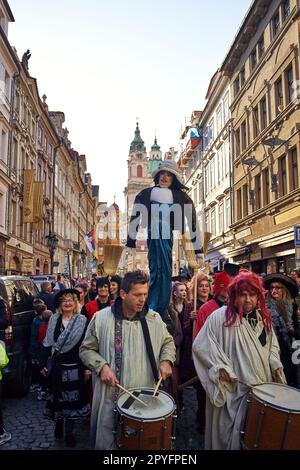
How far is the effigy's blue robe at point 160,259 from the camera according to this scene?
17.0 ft

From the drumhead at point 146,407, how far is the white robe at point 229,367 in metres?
0.41

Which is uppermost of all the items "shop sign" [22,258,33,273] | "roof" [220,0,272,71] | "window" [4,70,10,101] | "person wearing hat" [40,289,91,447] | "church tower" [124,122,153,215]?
"church tower" [124,122,153,215]

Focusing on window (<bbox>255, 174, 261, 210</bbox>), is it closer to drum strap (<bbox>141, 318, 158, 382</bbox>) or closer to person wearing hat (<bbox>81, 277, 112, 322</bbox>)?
person wearing hat (<bbox>81, 277, 112, 322</bbox>)

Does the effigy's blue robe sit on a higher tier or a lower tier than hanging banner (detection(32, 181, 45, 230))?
lower

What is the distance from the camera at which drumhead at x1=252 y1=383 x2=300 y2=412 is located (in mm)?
2861

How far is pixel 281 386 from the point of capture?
3.16 m

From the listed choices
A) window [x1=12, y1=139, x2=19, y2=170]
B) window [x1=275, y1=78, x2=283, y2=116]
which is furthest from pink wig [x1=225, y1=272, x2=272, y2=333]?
window [x1=12, y1=139, x2=19, y2=170]

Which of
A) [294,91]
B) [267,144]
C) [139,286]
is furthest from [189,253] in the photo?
[267,144]

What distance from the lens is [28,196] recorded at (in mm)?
27438

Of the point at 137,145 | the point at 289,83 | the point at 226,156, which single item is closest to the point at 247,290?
the point at 289,83

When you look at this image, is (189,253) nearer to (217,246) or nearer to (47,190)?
(217,246)

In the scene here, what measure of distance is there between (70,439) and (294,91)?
1626 cm

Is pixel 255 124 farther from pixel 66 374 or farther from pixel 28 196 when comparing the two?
pixel 66 374

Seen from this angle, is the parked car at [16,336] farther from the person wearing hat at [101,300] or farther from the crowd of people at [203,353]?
the crowd of people at [203,353]
